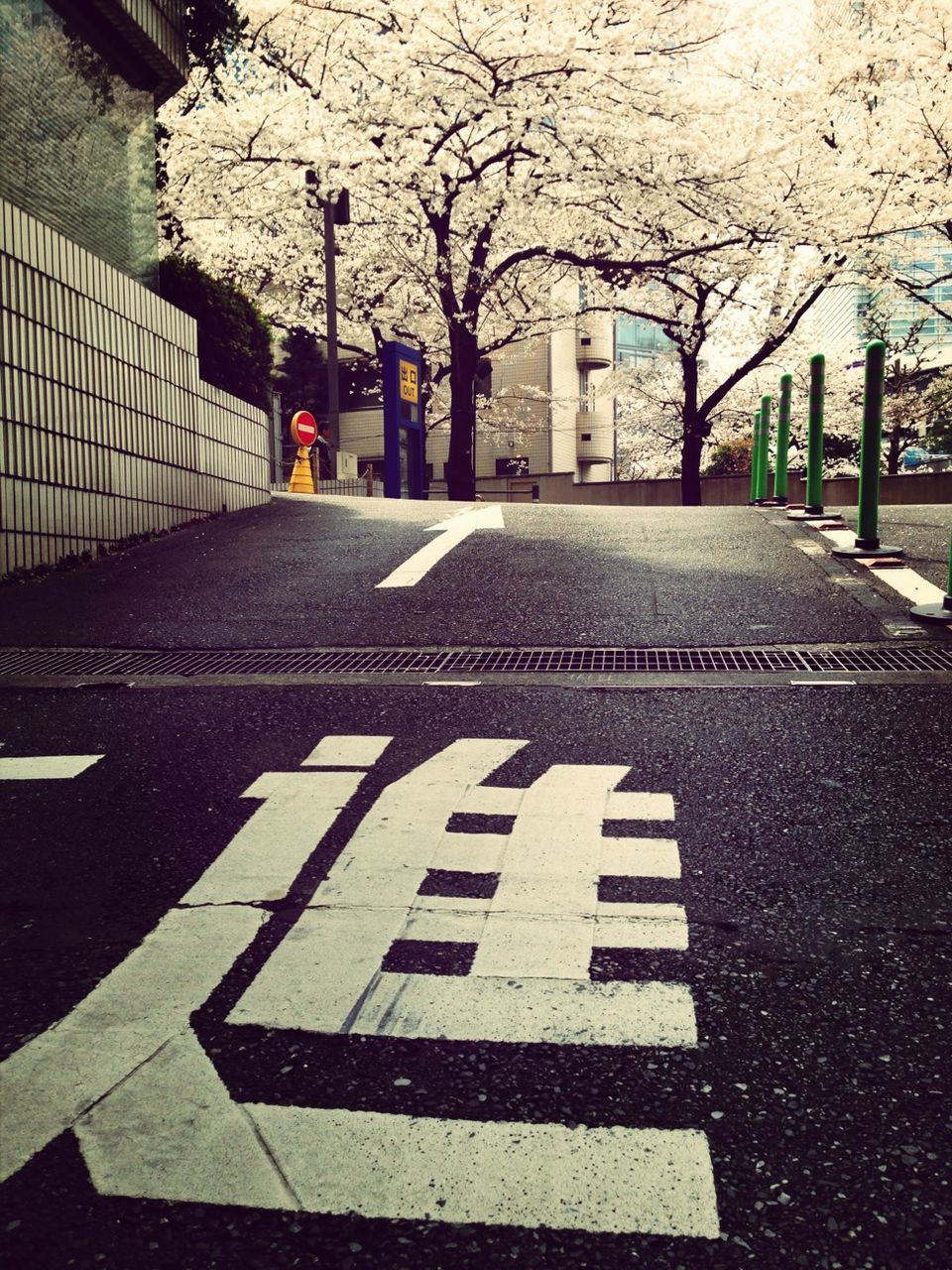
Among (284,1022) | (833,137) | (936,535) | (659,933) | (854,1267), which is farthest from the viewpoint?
(833,137)

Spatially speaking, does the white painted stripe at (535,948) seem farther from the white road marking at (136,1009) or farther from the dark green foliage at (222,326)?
the dark green foliage at (222,326)

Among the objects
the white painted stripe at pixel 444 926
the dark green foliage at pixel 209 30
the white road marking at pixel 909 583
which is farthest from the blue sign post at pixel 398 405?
the white painted stripe at pixel 444 926

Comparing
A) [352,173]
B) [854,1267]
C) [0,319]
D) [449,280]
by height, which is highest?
[352,173]

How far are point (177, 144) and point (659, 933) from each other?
21.1 meters

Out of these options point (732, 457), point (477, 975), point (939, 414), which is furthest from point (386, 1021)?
point (732, 457)

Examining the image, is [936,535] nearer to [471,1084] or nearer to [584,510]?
[584,510]

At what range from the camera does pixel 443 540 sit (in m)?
8.64

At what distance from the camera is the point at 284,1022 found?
7.02 ft

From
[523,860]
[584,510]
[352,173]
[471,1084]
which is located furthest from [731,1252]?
[352,173]

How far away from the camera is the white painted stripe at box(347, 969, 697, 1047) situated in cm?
208

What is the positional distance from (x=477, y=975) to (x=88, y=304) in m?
7.29

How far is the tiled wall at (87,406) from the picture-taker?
7270 millimetres

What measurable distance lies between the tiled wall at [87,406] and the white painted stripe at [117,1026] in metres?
5.40

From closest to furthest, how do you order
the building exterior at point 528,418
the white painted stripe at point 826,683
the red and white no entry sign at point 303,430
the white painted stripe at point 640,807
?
the white painted stripe at point 640,807 < the white painted stripe at point 826,683 < the red and white no entry sign at point 303,430 < the building exterior at point 528,418
